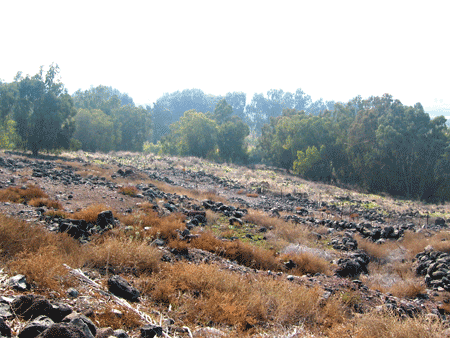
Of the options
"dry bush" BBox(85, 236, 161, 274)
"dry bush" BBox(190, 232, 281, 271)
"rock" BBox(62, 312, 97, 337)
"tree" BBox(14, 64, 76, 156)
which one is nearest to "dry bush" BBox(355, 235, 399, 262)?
"dry bush" BBox(190, 232, 281, 271)

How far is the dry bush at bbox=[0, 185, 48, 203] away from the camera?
8.09 m

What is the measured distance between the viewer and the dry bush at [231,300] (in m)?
3.80

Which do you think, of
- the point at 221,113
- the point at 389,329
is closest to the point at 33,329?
the point at 389,329

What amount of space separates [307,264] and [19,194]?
26.5ft

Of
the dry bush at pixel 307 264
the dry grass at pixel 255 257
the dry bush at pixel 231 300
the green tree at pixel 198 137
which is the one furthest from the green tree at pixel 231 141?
the dry bush at pixel 231 300

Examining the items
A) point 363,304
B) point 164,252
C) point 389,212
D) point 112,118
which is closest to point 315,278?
point 363,304

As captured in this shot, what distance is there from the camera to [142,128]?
61.2 meters

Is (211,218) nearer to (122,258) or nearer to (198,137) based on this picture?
(122,258)

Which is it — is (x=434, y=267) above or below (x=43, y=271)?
below

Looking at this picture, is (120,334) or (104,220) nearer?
(120,334)

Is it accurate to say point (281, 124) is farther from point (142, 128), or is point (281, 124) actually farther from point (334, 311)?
point (334, 311)

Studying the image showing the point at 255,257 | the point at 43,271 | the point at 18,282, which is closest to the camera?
the point at 18,282

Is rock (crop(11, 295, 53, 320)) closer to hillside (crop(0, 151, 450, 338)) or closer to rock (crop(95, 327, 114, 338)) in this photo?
hillside (crop(0, 151, 450, 338))

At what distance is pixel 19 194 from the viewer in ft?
28.1
